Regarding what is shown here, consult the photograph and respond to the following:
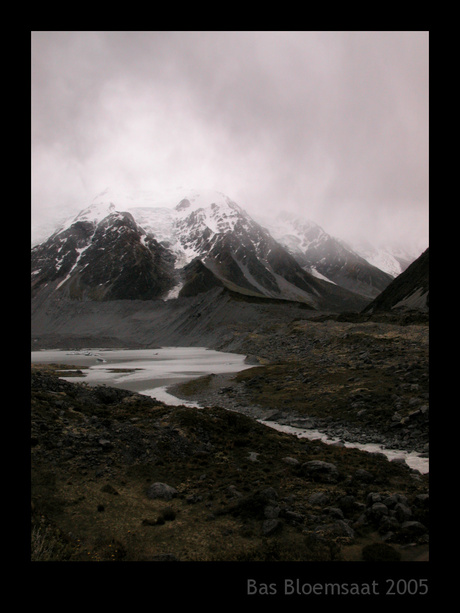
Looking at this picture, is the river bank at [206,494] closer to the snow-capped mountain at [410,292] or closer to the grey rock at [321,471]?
the grey rock at [321,471]

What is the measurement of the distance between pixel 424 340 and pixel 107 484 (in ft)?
180

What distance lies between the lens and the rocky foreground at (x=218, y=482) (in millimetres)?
12016

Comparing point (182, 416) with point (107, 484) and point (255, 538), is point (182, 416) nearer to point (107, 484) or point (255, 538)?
point (107, 484)

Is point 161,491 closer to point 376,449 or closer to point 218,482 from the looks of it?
point 218,482

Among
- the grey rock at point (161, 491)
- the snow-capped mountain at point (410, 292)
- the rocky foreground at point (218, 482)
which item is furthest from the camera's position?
the snow-capped mountain at point (410, 292)

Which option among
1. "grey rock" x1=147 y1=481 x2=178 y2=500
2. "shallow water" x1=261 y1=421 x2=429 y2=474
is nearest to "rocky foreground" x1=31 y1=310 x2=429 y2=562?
"grey rock" x1=147 y1=481 x2=178 y2=500

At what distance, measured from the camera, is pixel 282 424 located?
31984 mm

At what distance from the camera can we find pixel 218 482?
17.7 m

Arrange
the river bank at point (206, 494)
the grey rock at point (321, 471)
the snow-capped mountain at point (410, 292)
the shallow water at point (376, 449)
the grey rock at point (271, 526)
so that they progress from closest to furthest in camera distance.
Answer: the river bank at point (206, 494), the grey rock at point (271, 526), the grey rock at point (321, 471), the shallow water at point (376, 449), the snow-capped mountain at point (410, 292)

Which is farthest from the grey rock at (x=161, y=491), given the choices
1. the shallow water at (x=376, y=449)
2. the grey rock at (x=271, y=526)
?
the shallow water at (x=376, y=449)

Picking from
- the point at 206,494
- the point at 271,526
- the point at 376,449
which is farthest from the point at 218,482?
the point at 376,449

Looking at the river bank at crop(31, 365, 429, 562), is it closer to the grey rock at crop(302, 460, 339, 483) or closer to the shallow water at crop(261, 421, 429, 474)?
the grey rock at crop(302, 460, 339, 483)
